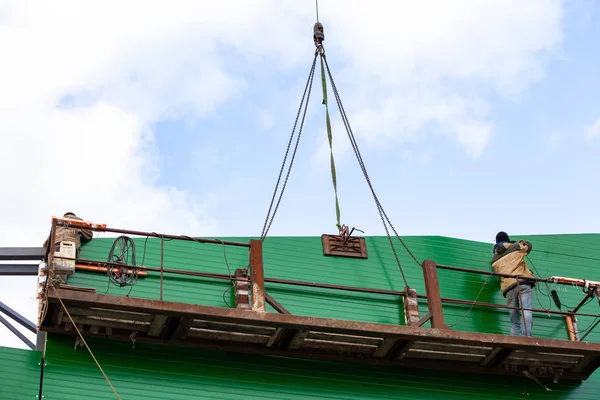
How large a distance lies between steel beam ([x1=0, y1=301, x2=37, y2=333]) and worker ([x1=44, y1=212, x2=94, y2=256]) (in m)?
1.17

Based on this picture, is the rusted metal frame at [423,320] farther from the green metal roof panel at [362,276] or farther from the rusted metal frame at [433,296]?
the green metal roof panel at [362,276]

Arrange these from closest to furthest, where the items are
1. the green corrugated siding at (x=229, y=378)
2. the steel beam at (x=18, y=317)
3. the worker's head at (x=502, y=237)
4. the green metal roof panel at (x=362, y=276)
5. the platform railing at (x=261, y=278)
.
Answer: the green corrugated siding at (x=229, y=378) < the platform railing at (x=261, y=278) < the steel beam at (x=18, y=317) < the green metal roof panel at (x=362, y=276) < the worker's head at (x=502, y=237)

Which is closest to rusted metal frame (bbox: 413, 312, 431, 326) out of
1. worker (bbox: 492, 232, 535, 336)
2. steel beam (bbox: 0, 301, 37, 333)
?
worker (bbox: 492, 232, 535, 336)

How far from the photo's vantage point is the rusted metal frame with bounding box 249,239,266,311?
16484 millimetres

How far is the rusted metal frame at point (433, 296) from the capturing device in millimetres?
17172

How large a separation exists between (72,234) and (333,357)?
15.3ft

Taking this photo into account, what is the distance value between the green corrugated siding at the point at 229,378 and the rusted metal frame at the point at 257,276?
3.39 ft

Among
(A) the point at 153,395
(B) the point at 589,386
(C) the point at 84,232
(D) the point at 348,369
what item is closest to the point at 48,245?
(C) the point at 84,232

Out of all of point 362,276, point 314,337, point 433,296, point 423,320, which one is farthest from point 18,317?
point 433,296

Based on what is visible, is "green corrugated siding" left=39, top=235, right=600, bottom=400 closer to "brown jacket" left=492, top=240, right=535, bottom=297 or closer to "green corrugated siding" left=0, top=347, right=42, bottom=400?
"green corrugated siding" left=0, top=347, right=42, bottom=400

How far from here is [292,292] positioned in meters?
18.3

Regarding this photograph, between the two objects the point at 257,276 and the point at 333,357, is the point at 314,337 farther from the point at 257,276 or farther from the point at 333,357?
the point at 257,276

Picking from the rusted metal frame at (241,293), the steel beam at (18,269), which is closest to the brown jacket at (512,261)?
the rusted metal frame at (241,293)

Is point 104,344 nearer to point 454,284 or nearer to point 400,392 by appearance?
point 400,392
